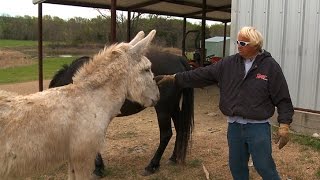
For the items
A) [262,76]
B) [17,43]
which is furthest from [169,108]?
[17,43]

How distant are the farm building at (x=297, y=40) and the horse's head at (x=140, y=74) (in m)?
3.75

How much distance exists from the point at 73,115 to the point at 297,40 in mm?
4641

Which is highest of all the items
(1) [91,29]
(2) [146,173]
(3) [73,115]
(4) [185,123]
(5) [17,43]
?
(1) [91,29]

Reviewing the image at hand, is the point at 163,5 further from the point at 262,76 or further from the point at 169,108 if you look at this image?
the point at 262,76

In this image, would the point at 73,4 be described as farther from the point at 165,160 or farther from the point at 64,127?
the point at 64,127

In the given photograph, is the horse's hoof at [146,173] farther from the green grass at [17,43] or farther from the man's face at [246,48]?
the green grass at [17,43]

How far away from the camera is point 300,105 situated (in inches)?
252

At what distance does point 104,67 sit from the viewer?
315 cm

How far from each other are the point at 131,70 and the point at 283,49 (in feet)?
13.3

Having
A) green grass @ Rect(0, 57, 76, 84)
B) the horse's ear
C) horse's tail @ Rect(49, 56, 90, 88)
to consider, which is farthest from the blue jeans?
green grass @ Rect(0, 57, 76, 84)

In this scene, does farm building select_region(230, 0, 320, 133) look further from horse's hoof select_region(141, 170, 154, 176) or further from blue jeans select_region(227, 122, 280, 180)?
blue jeans select_region(227, 122, 280, 180)

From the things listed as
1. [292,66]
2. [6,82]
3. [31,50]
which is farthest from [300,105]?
[31,50]

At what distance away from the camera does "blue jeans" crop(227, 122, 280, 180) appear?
320cm

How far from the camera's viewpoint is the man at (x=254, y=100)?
10.3ft
